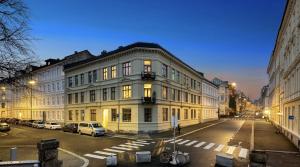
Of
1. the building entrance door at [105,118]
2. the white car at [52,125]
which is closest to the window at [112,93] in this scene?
the building entrance door at [105,118]

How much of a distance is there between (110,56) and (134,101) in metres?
8.84

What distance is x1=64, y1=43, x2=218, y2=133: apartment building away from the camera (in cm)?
3794

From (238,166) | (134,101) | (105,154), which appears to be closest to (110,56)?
(134,101)

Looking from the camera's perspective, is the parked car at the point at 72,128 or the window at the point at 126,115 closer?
the window at the point at 126,115

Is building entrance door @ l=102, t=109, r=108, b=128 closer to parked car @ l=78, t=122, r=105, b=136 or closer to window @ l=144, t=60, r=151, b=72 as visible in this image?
parked car @ l=78, t=122, r=105, b=136

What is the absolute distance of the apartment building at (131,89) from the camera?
124 feet

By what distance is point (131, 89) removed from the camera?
38.8 meters

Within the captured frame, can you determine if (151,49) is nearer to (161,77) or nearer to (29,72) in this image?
(161,77)

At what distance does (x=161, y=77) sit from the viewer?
40.1m

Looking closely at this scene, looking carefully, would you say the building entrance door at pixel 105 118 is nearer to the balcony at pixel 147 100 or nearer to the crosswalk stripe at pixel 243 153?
the balcony at pixel 147 100

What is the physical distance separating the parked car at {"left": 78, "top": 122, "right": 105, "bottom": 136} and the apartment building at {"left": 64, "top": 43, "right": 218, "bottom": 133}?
350 cm

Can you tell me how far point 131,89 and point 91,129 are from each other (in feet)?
26.3

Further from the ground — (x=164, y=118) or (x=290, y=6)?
(x=290, y=6)

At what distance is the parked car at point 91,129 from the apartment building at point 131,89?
3.50 metres
